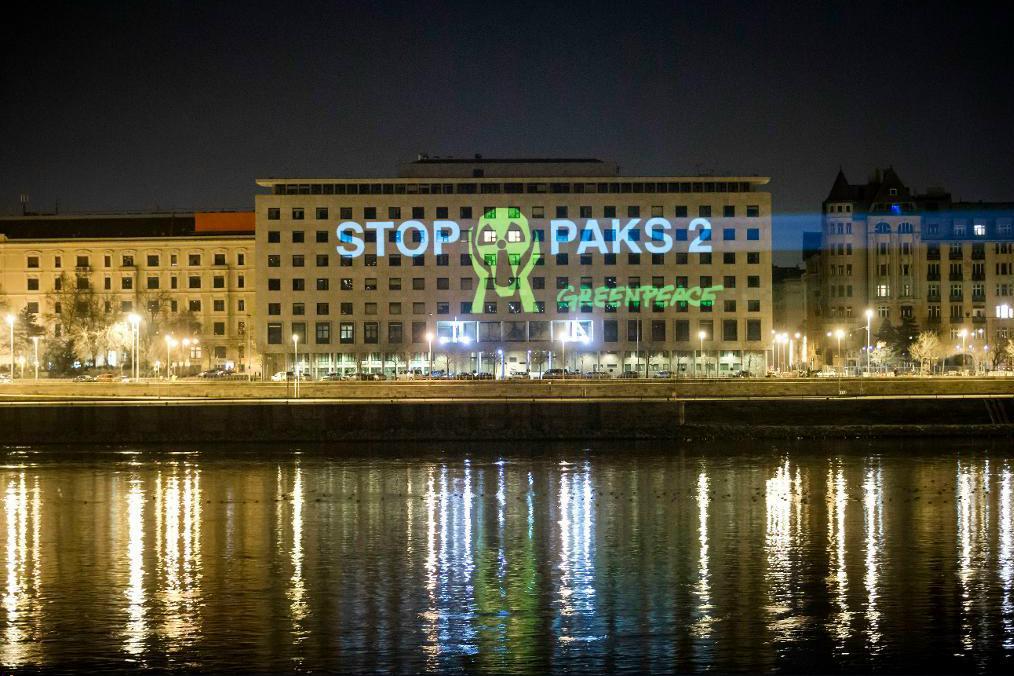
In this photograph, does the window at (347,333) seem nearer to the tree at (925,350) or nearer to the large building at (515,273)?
the large building at (515,273)

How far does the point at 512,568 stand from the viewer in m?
30.0

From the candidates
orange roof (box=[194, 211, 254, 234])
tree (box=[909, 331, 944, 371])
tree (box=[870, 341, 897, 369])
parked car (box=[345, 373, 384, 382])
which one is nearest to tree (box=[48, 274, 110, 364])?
orange roof (box=[194, 211, 254, 234])

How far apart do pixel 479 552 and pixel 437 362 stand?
96.2 metres

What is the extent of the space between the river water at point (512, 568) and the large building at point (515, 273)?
74949 millimetres

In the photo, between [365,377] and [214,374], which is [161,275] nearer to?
[214,374]

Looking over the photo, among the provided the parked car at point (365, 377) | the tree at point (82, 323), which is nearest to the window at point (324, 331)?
the parked car at point (365, 377)

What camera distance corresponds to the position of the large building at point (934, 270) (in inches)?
5320

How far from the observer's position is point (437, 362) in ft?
421

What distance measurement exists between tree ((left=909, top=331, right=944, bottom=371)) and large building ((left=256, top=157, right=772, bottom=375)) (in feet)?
49.9

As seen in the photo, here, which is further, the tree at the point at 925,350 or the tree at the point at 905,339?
the tree at the point at 905,339

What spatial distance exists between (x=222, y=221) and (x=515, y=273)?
37986mm

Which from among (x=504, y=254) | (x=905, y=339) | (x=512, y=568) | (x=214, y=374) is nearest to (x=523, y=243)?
(x=504, y=254)

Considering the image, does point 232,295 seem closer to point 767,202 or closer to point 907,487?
point 767,202

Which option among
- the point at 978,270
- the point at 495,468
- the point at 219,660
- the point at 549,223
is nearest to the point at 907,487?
the point at 495,468
